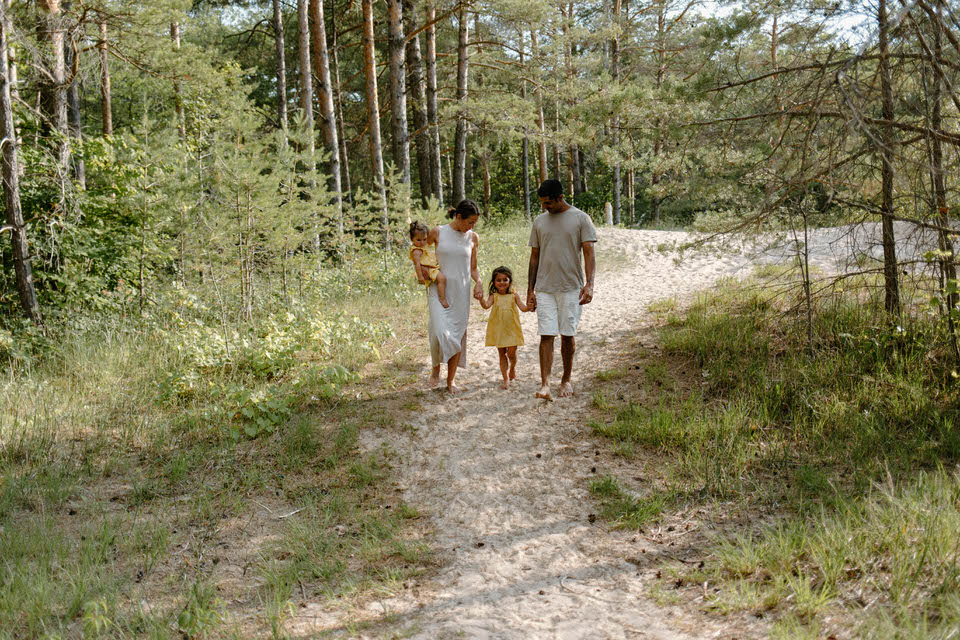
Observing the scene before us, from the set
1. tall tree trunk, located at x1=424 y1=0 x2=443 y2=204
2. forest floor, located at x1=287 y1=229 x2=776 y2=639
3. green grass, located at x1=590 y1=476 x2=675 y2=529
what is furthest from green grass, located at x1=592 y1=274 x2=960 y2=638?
tall tree trunk, located at x1=424 y1=0 x2=443 y2=204

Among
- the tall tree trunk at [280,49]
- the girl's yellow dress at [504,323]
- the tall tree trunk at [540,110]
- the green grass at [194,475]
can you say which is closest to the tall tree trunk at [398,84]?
the tall tree trunk at [280,49]

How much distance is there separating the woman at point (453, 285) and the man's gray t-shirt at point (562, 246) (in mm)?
720

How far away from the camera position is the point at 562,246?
593 centimetres

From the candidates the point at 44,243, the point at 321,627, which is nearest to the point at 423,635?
the point at 321,627

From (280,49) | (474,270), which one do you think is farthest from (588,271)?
(280,49)

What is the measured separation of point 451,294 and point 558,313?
1.12 meters

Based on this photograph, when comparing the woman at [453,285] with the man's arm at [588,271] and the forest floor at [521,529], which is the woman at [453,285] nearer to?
the forest floor at [521,529]

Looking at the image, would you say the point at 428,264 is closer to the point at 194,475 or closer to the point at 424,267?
the point at 424,267

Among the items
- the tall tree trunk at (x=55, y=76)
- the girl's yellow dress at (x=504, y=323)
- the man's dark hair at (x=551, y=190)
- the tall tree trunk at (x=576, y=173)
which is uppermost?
the tall tree trunk at (x=576, y=173)

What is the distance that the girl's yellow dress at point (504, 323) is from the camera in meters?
6.52

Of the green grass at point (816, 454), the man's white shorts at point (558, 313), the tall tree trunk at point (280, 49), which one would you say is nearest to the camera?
the green grass at point (816, 454)

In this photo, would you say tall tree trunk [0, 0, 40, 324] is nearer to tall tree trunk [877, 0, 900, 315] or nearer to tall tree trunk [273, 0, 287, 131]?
tall tree trunk [877, 0, 900, 315]

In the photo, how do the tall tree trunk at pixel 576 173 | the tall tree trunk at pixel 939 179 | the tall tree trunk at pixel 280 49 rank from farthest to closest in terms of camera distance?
the tall tree trunk at pixel 576 173 < the tall tree trunk at pixel 280 49 < the tall tree trunk at pixel 939 179

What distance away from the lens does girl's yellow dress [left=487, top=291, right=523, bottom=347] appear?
6.52 metres
